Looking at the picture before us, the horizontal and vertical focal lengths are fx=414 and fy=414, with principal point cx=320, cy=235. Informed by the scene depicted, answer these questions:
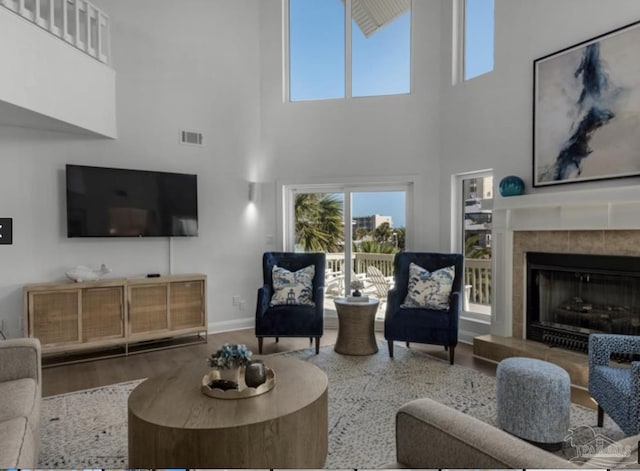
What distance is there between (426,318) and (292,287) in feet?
4.70

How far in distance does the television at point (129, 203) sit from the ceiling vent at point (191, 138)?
42cm

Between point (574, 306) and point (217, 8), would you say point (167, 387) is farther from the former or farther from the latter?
point (217, 8)

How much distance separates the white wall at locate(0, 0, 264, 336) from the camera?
4.15 meters

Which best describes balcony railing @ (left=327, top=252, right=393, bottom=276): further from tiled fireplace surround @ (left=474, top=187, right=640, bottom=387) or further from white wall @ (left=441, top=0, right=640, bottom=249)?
tiled fireplace surround @ (left=474, top=187, right=640, bottom=387)

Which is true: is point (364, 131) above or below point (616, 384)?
above

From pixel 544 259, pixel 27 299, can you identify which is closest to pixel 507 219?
pixel 544 259

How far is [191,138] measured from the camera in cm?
504

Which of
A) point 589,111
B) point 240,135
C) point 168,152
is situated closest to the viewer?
point 589,111

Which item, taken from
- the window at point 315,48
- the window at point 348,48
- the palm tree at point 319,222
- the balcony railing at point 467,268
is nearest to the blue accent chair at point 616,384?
the balcony railing at point 467,268

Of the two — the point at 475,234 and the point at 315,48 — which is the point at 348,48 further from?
the point at 475,234

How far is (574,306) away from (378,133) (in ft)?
9.41

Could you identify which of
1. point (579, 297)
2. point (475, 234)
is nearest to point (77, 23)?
point (475, 234)

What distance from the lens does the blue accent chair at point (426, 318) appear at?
379 centimetres

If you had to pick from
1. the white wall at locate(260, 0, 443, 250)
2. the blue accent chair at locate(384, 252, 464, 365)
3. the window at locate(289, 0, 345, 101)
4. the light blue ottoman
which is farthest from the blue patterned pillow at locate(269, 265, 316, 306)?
the window at locate(289, 0, 345, 101)
